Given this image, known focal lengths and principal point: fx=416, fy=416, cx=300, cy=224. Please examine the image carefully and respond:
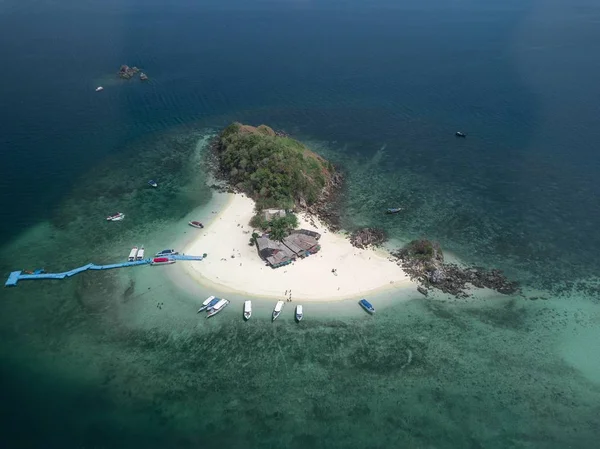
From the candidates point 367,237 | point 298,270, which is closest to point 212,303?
point 298,270

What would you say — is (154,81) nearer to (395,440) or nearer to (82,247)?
(82,247)

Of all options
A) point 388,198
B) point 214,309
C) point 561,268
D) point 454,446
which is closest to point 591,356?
point 561,268

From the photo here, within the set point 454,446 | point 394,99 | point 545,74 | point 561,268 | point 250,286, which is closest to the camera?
point 454,446

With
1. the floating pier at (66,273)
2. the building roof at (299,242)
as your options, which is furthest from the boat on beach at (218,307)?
the building roof at (299,242)

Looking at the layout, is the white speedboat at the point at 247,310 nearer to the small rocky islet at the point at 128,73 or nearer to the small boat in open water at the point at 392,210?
the small boat in open water at the point at 392,210

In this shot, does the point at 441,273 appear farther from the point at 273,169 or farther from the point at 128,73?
the point at 128,73
